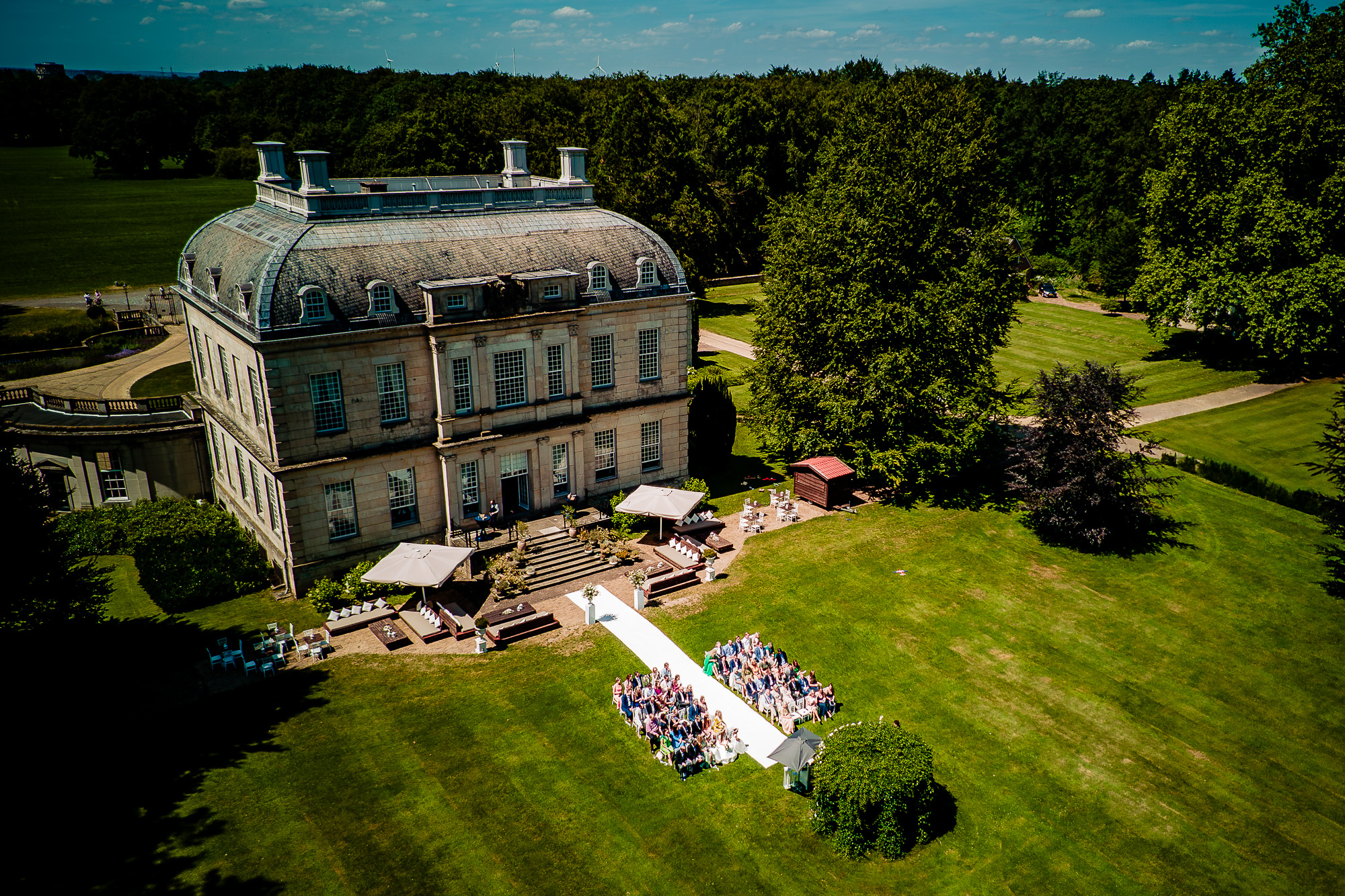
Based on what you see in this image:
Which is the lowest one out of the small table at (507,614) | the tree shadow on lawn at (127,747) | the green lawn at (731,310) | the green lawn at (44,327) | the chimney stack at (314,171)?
the tree shadow on lawn at (127,747)

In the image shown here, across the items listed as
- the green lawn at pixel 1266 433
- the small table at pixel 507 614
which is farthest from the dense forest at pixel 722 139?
the small table at pixel 507 614

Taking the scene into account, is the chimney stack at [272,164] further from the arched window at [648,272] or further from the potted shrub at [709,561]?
the potted shrub at [709,561]

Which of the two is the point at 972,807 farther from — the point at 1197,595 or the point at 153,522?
the point at 153,522

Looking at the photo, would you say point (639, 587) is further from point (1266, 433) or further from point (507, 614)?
point (1266, 433)

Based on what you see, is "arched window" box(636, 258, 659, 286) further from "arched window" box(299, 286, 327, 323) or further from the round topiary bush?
the round topiary bush

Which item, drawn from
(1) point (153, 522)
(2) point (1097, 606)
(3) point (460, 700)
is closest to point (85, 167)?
(1) point (153, 522)

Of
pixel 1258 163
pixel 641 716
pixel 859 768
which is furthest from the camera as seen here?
pixel 1258 163

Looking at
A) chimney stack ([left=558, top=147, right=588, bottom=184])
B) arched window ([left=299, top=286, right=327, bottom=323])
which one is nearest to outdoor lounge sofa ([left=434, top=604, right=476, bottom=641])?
arched window ([left=299, top=286, right=327, bottom=323])
